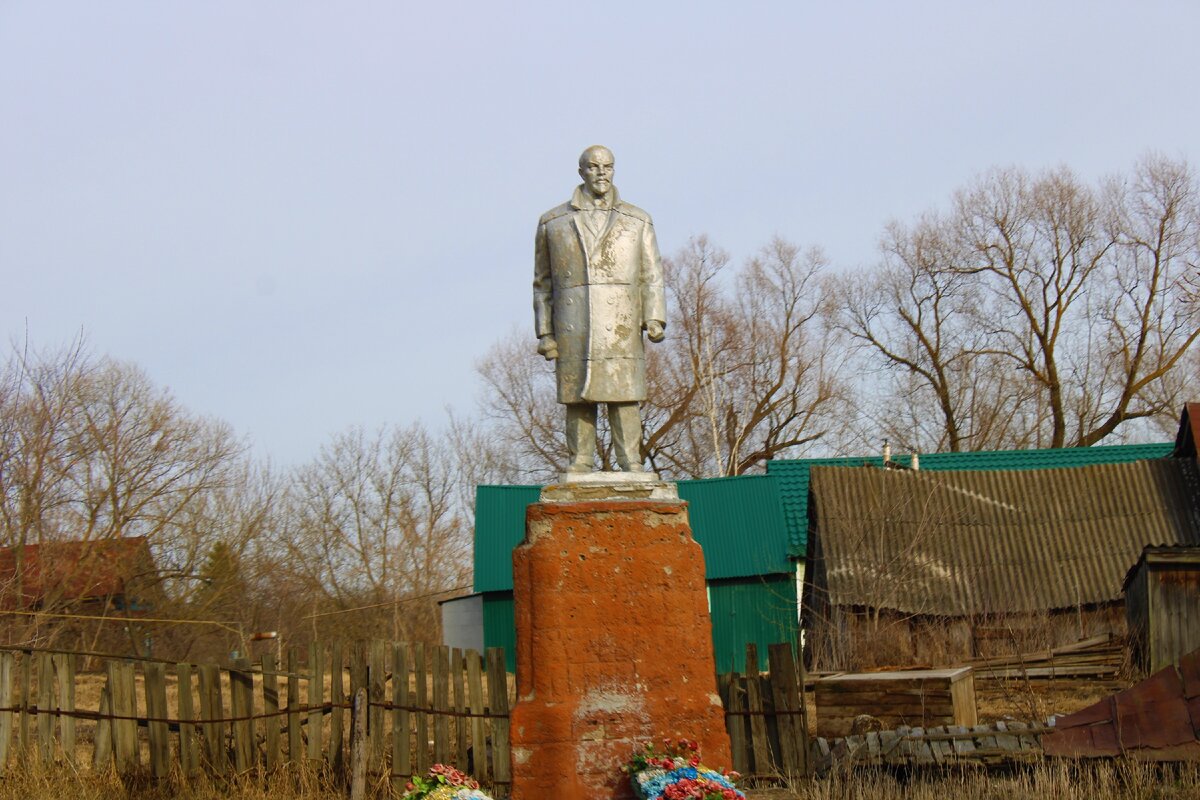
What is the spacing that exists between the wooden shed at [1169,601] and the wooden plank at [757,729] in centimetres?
638

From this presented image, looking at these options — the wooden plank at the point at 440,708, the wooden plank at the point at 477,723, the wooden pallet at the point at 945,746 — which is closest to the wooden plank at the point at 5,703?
the wooden plank at the point at 440,708

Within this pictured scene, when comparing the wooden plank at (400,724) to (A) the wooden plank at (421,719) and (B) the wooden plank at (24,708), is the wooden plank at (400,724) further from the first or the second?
(B) the wooden plank at (24,708)

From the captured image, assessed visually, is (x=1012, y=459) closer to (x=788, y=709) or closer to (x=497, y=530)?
(x=497, y=530)

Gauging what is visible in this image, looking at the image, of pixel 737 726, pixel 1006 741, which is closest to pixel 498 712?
pixel 737 726

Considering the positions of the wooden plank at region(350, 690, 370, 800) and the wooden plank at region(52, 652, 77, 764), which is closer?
the wooden plank at region(350, 690, 370, 800)

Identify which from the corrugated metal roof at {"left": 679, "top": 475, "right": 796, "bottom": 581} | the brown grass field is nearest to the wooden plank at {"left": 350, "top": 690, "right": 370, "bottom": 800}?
the brown grass field

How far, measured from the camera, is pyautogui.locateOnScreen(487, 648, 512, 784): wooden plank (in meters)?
9.30

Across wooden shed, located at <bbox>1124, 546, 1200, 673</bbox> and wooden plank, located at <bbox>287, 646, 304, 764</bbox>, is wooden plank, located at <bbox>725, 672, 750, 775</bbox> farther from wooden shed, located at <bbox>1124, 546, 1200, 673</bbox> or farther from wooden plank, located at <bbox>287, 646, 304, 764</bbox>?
wooden shed, located at <bbox>1124, 546, 1200, 673</bbox>

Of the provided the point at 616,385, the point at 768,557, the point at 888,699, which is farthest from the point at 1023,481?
the point at 616,385

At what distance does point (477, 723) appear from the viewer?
30.5 feet

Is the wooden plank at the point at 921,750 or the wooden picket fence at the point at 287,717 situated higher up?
the wooden picket fence at the point at 287,717

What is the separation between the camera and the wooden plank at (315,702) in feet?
30.1

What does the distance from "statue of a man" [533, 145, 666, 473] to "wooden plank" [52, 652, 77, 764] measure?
16.1 feet

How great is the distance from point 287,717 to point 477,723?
1.44 meters
